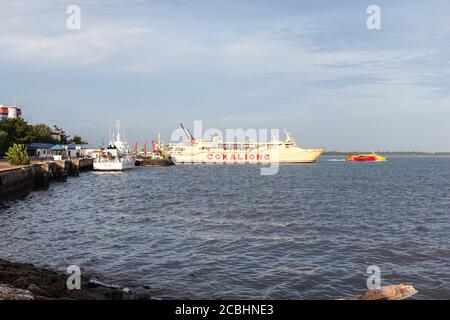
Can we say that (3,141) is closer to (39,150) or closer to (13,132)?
(13,132)

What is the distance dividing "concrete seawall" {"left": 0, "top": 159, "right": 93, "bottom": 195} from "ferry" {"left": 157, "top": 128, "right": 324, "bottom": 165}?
277 feet

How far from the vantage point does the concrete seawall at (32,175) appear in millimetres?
35275

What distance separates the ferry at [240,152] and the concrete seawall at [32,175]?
277 ft

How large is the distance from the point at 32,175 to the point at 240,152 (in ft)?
374

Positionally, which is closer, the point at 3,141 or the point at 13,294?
the point at 13,294

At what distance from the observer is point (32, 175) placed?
151 ft

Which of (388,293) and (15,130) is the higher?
(15,130)

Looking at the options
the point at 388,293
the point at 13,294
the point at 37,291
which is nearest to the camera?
the point at 13,294

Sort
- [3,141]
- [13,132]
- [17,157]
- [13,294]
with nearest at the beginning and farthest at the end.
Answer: [13,294] → [17,157] → [3,141] → [13,132]

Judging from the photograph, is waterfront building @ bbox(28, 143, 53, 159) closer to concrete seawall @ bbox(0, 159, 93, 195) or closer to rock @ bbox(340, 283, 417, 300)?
concrete seawall @ bbox(0, 159, 93, 195)

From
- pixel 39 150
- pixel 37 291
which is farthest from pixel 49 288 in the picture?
pixel 39 150

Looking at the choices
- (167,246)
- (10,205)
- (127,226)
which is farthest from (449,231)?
(10,205)
